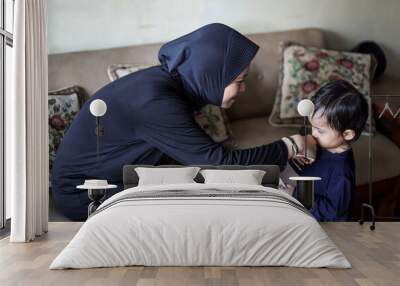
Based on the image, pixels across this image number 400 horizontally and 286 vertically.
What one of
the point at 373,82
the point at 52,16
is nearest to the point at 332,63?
the point at 373,82

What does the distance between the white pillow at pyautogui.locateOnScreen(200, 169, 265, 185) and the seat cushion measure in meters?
0.36

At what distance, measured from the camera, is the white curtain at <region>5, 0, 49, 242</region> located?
4613 millimetres

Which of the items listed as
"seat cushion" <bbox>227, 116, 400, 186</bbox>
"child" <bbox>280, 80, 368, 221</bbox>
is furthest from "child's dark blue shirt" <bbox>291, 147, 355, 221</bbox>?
"seat cushion" <bbox>227, 116, 400, 186</bbox>

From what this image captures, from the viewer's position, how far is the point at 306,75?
562 cm

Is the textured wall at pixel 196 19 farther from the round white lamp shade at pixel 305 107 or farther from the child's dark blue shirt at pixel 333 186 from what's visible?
the child's dark blue shirt at pixel 333 186

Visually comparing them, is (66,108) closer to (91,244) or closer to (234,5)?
(234,5)

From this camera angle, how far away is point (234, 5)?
19.0ft

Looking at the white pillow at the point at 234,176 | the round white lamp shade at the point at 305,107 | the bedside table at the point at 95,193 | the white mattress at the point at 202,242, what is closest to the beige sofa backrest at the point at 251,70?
the round white lamp shade at the point at 305,107

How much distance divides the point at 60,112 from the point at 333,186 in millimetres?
2443

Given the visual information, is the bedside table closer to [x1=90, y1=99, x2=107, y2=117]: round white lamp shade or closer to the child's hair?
[x1=90, y1=99, x2=107, y2=117]: round white lamp shade

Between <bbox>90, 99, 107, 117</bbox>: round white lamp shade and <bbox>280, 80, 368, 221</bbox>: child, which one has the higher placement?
<bbox>90, 99, 107, 117</bbox>: round white lamp shade

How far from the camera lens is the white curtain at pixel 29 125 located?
461cm

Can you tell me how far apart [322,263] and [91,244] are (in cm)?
129

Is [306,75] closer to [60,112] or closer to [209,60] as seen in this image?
[209,60]
